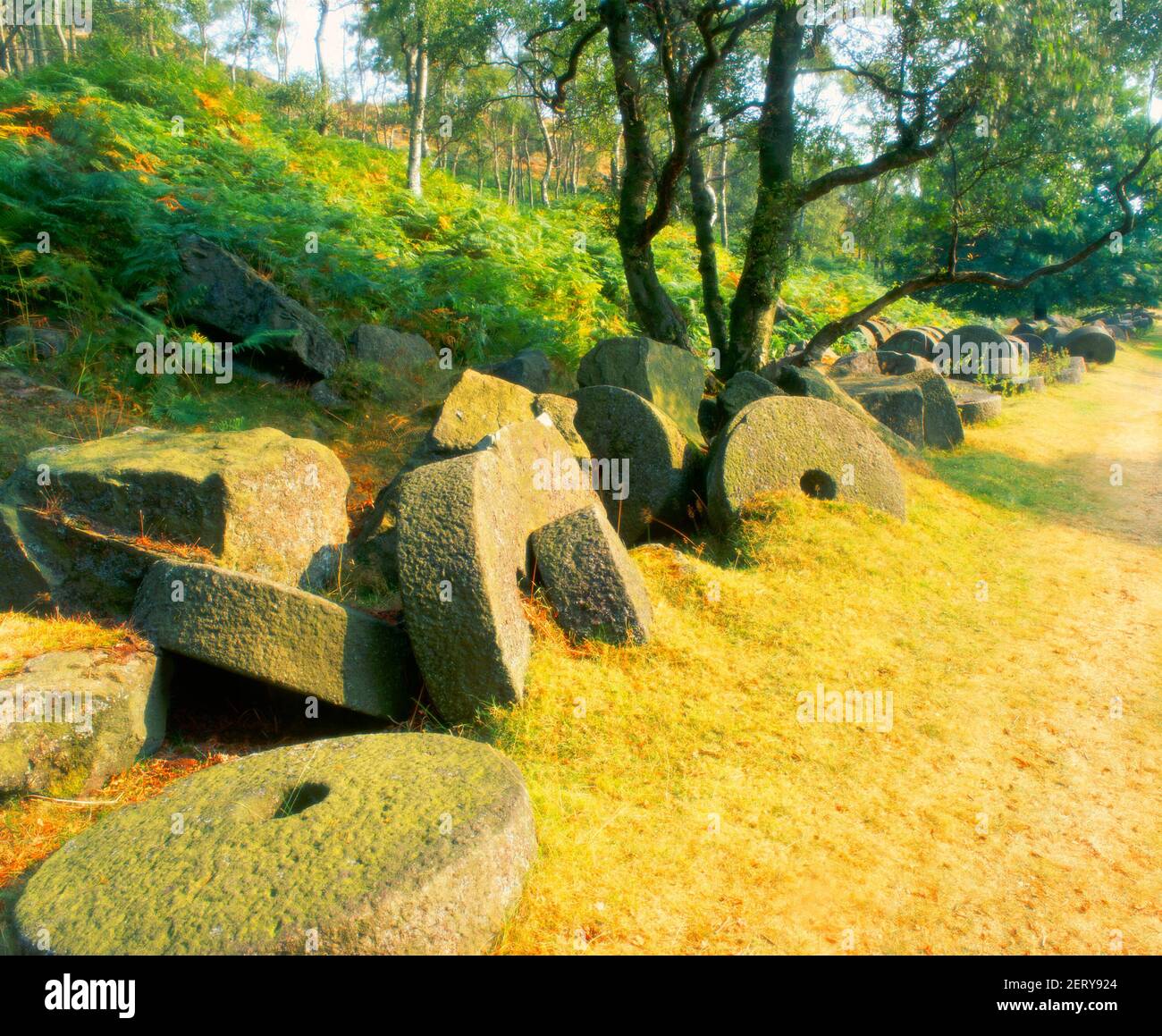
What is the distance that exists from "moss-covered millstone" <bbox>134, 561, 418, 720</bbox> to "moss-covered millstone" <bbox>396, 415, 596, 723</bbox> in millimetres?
407

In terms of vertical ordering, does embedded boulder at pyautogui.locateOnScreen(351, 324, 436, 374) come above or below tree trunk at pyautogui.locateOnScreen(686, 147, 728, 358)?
below

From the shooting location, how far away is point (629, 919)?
3408 mm

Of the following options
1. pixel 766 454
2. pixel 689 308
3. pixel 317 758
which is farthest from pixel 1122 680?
pixel 689 308

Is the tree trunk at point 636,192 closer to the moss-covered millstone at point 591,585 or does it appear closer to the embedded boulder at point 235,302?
the embedded boulder at point 235,302

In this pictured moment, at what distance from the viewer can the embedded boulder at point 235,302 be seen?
8625mm

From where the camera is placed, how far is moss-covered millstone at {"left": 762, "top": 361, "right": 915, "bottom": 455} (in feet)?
31.6

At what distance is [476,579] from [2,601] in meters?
2.81

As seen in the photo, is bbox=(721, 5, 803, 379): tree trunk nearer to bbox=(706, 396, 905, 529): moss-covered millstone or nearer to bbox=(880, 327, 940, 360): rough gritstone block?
bbox=(706, 396, 905, 529): moss-covered millstone

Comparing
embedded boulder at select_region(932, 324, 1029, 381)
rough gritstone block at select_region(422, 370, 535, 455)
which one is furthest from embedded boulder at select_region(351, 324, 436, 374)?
embedded boulder at select_region(932, 324, 1029, 381)

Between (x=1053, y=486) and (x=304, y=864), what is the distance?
976cm

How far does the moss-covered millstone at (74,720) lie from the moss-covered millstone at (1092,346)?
82.2 ft

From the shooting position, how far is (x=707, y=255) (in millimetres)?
12492

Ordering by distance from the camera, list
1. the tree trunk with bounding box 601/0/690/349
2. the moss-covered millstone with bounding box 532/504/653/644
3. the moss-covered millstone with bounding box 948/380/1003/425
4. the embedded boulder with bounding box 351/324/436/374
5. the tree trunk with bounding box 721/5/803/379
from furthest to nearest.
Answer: the moss-covered millstone with bounding box 948/380/1003/425 < the tree trunk with bounding box 721/5/803/379 < the tree trunk with bounding box 601/0/690/349 < the embedded boulder with bounding box 351/324/436/374 < the moss-covered millstone with bounding box 532/504/653/644

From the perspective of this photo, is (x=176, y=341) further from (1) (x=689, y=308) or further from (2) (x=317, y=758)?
(1) (x=689, y=308)
